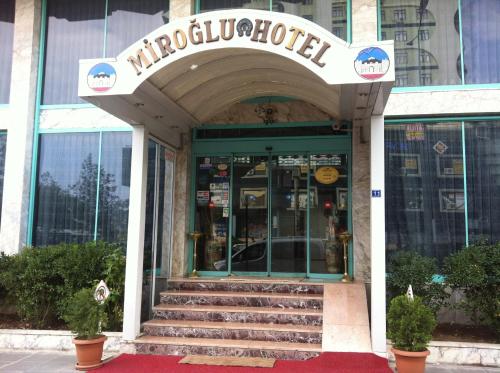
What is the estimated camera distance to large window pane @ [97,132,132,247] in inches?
349

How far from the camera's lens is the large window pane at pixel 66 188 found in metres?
9.01

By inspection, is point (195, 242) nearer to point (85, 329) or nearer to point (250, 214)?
point (250, 214)

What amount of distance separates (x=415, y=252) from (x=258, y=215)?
2.98m

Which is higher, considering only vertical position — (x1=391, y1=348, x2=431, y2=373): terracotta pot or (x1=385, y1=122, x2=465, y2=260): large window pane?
(x1=385, y1=122, x2=465, y2=260): large window pane

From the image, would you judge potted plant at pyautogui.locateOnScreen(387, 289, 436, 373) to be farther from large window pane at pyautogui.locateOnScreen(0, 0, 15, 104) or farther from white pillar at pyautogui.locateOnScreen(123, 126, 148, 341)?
large window pane at pyautogui.locateOnScreen(0, 0, 15, 104)

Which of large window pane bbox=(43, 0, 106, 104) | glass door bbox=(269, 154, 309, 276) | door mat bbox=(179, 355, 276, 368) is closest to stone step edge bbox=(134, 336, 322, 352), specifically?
door mat bbox=(179, 355, 276, 368)

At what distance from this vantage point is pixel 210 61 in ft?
22.0

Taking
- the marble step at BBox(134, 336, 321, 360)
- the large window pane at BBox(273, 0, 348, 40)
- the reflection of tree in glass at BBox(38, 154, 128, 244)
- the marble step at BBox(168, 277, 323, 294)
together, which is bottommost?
the marble step at BBox(134, 336, 321, 360)

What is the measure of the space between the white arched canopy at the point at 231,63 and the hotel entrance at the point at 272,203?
1.73 m

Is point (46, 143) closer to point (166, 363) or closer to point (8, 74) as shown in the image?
point (8, 74)

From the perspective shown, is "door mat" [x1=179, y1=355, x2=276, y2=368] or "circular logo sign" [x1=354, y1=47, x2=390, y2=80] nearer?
"circular logo sign" [x1=354, y1=47, x2=390, y2=80]

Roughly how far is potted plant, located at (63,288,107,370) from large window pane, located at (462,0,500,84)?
716 centimetres

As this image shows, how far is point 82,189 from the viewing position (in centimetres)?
907

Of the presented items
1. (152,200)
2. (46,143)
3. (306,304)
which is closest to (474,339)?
(306,304)
